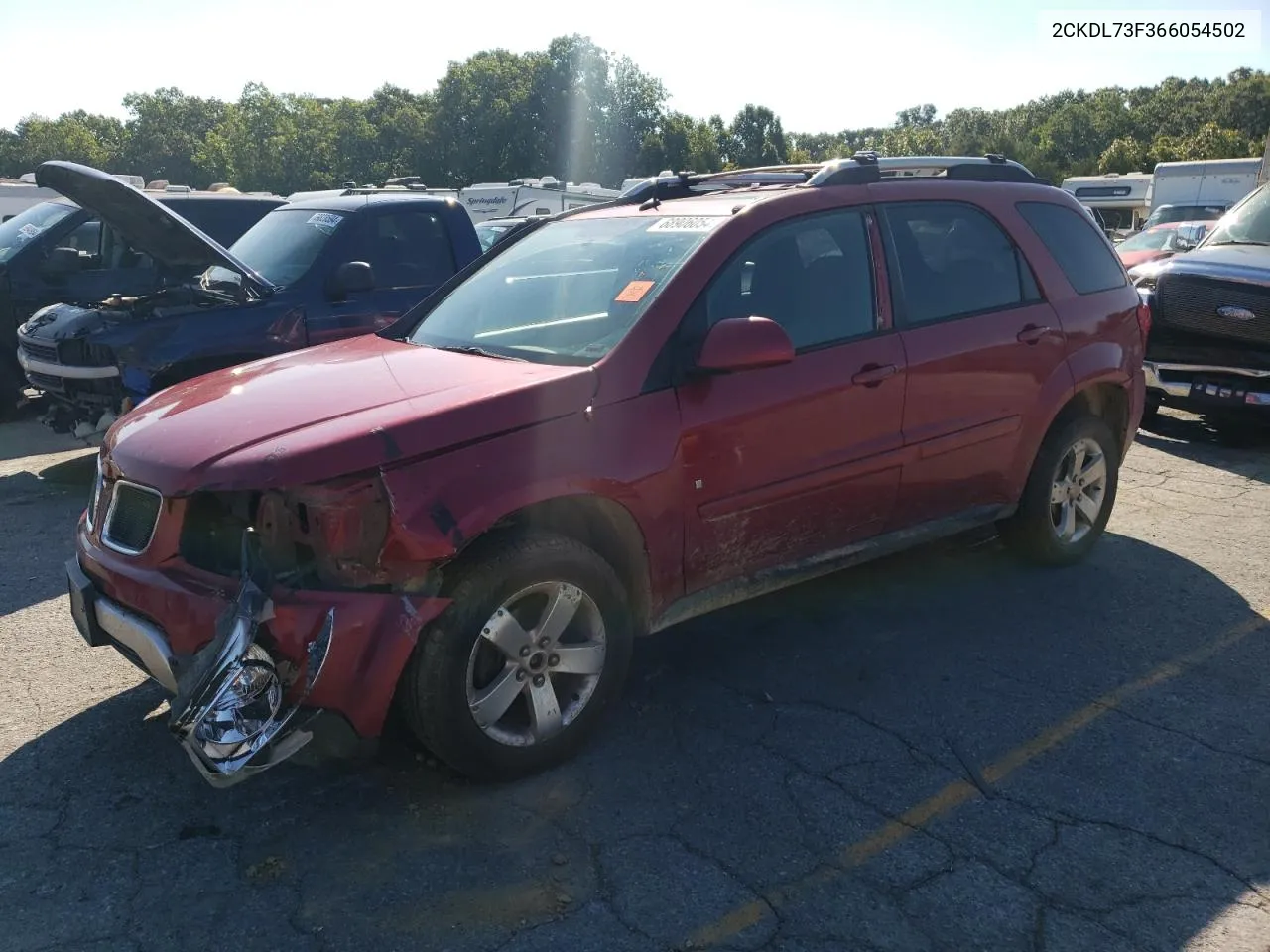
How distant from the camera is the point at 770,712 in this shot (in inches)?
150

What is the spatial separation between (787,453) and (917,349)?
0.87 m

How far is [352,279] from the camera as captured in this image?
263 inches

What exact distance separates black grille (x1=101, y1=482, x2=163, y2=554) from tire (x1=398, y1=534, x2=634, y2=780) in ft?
3.03

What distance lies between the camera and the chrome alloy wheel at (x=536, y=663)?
317cm

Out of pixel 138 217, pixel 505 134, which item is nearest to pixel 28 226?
pixel 138 217

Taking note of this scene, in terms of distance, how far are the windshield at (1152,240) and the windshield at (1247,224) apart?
4399 mm

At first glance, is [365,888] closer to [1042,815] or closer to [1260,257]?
[1042,815]

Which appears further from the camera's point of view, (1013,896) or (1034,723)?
(1034,723)

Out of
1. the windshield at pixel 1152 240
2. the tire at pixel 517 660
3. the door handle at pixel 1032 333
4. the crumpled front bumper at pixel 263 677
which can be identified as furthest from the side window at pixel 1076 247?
the windshield at pixel 1152 240

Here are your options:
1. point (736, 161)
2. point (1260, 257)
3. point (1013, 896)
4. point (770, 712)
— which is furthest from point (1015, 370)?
point (736, 161)

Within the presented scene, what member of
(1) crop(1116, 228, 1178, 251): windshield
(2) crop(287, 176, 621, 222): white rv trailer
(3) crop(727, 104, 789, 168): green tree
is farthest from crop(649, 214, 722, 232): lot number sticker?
(3) crop(727, 104, 789, 168): green tree

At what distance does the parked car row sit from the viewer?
2898 millimetres

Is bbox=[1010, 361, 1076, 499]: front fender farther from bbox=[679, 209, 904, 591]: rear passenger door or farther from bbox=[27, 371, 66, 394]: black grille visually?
bbox=[27, 371, 66, 394]: black grille

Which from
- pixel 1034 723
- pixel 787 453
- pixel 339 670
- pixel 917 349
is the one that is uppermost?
pixel 917 349
